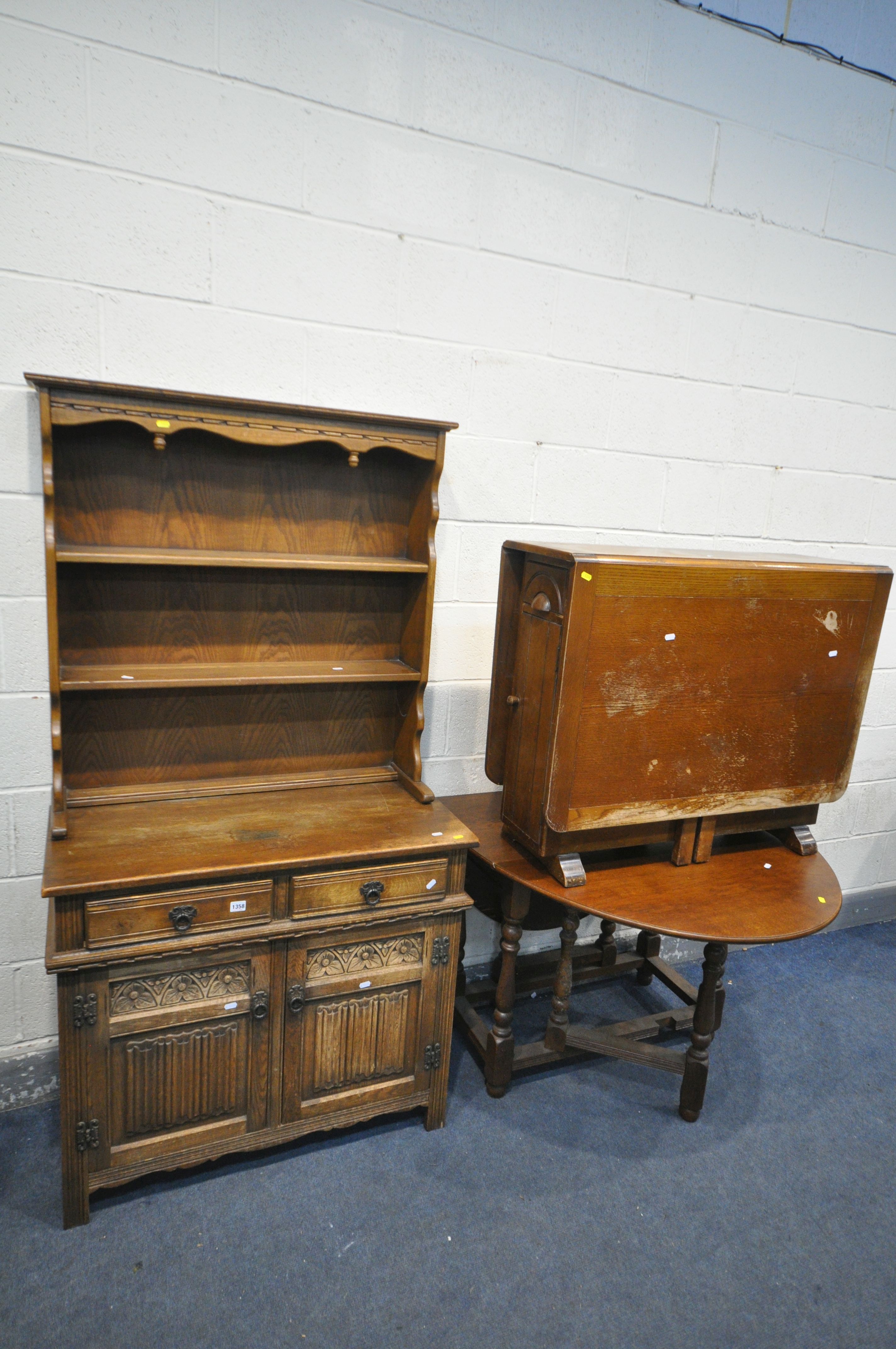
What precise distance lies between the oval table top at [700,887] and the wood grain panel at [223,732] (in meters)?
0.36

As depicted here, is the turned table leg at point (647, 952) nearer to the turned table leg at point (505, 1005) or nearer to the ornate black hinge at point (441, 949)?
the turned table leg at point (505, 1005)

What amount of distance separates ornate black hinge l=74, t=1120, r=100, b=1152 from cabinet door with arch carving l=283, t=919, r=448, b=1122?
40 cm

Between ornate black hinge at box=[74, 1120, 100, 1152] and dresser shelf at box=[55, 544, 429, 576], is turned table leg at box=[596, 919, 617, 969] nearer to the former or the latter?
dresser shelf at box=[55, 544, 429, 576]

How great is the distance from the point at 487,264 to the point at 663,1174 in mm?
2394

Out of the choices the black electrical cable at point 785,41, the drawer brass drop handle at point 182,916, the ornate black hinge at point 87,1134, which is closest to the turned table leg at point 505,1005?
the drawer brass drop handle at point 182,916

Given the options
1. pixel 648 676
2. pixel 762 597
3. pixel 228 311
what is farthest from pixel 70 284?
pixel 762 597

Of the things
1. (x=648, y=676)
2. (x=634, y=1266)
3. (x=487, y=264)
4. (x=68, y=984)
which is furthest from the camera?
(x=487, y=264)

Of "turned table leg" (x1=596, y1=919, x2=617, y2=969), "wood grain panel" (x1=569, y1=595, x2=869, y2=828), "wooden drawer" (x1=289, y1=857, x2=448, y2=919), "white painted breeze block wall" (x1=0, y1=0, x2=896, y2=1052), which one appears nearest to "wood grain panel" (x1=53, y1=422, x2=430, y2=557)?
"white painted breeze block wall" (x1=0, y1=0, x2=896, y2=1052)

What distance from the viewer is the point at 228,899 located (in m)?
1.75

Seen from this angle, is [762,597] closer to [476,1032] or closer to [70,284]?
[476,1032]

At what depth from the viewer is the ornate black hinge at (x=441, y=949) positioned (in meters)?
2.01

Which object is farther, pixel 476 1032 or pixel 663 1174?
pixel 476 1032

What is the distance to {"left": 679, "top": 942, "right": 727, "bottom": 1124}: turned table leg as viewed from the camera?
2109mm

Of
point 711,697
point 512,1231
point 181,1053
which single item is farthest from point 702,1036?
point 181,1053
